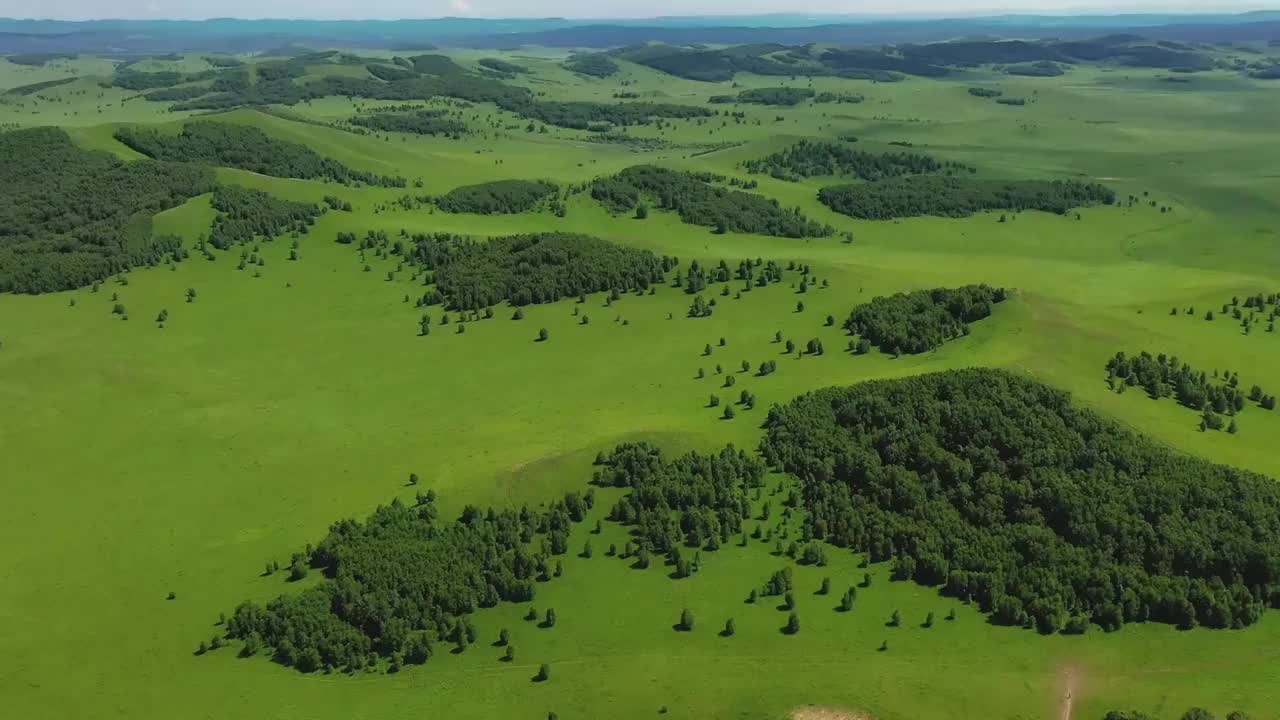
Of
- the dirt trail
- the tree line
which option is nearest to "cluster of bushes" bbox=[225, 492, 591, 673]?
the dirt trail

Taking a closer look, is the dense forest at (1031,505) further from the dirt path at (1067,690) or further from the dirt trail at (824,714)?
the dirt trail at (824,714)

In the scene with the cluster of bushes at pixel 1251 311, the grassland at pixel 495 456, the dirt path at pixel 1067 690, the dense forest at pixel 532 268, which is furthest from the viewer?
the dense forest at pixel 532 268

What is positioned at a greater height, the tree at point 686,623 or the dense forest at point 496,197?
the dense forest at point 496,197

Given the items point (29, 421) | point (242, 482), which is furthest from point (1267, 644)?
Result: point (29, 421)

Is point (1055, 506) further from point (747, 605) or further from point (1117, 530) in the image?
point (747, 605)

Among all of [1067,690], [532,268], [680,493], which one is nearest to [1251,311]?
[1067,690]

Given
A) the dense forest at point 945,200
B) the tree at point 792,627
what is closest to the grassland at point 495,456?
the tree at point 792,627

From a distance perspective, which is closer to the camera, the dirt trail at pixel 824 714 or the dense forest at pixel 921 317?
the dirt trail at pixel 824 714

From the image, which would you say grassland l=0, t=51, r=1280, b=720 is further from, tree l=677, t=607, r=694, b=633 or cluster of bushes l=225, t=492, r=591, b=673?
cluster of bushes l=225, t=492, r=591, b=673
